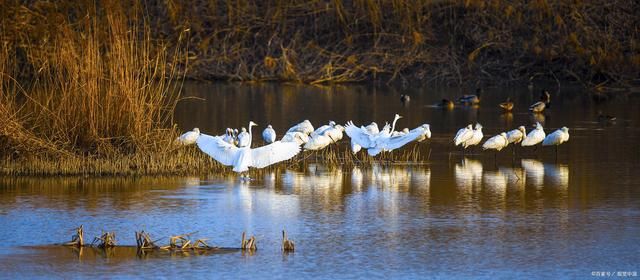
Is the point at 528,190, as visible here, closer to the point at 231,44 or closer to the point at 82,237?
the point at 82,237

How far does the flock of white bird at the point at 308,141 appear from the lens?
45.2 feet

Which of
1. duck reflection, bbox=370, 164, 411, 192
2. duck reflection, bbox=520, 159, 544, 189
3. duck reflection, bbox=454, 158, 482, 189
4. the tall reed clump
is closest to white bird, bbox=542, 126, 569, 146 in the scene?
duck reflection, bbox=520, 159, 544, 189

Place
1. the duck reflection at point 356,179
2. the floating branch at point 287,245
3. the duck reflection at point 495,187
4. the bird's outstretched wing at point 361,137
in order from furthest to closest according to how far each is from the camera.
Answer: the bird's outstretched wing at point 361,137, the duck reflection at point 356,179, the duck reflection at point 495,187, the floating branch at point 287,245

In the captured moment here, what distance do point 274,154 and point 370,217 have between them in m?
2.51

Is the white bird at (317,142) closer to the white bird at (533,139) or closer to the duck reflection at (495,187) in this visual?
the duck reflection at (495,187)

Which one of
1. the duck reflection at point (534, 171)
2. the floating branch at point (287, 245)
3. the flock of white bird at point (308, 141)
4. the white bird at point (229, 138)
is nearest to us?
the floating branch at point (287, 245)

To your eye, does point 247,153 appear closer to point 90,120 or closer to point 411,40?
point 90,120

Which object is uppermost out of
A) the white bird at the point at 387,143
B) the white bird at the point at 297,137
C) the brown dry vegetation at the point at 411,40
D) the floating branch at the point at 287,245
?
the brown dry vegetation at the point at 411,40

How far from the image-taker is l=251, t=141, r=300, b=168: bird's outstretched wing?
1370cm

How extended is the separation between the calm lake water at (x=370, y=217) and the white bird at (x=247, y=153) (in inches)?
9.9

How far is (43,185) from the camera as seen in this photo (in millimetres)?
13516

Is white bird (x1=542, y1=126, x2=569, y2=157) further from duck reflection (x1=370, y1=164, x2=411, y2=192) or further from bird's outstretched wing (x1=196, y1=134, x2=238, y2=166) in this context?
bird's outstretched wing (x1=196, y1=134, x2=238, y2=166)

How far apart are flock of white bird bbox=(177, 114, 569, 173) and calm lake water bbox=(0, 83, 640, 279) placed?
0.82ft

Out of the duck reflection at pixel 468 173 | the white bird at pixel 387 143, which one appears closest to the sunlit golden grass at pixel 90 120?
the white bird at pixel 387 143
